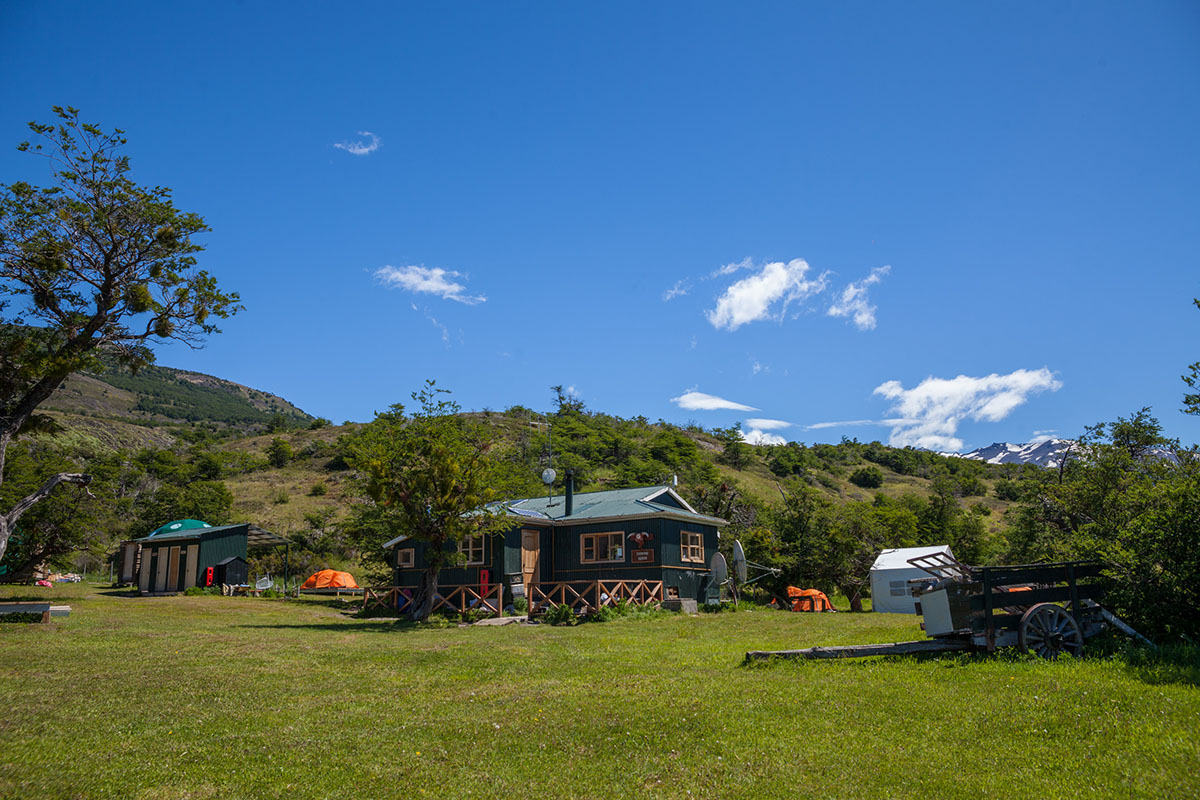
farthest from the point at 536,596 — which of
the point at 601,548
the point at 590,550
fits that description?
the point at 601,548

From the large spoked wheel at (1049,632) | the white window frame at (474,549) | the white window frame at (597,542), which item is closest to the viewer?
the large spoked wheel at (1049,632)

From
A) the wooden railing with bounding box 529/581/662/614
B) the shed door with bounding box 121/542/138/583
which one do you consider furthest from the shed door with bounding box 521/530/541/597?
the shed door with bounding box 121/542/138/583

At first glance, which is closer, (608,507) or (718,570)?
(718,570)

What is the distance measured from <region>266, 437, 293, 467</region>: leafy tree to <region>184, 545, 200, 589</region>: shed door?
144 feet

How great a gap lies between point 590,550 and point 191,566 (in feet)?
66.2

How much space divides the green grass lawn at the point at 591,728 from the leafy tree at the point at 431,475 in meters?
9.78

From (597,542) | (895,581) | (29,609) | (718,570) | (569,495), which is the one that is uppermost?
(569,495)

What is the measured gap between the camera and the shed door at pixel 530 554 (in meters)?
27.7

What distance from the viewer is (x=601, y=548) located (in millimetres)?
28375

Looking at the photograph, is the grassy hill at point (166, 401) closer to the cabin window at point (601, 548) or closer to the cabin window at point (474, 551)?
the cabin window at point (474, 551)

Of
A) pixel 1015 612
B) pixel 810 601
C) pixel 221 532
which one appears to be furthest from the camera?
pixel 221 532

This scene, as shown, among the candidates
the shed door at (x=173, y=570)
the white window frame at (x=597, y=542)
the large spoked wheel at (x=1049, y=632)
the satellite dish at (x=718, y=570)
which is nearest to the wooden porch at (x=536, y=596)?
the white window frame at (x=597, y=542)

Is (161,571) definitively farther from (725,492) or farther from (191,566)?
(725,492)

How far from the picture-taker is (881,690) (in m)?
8.88
